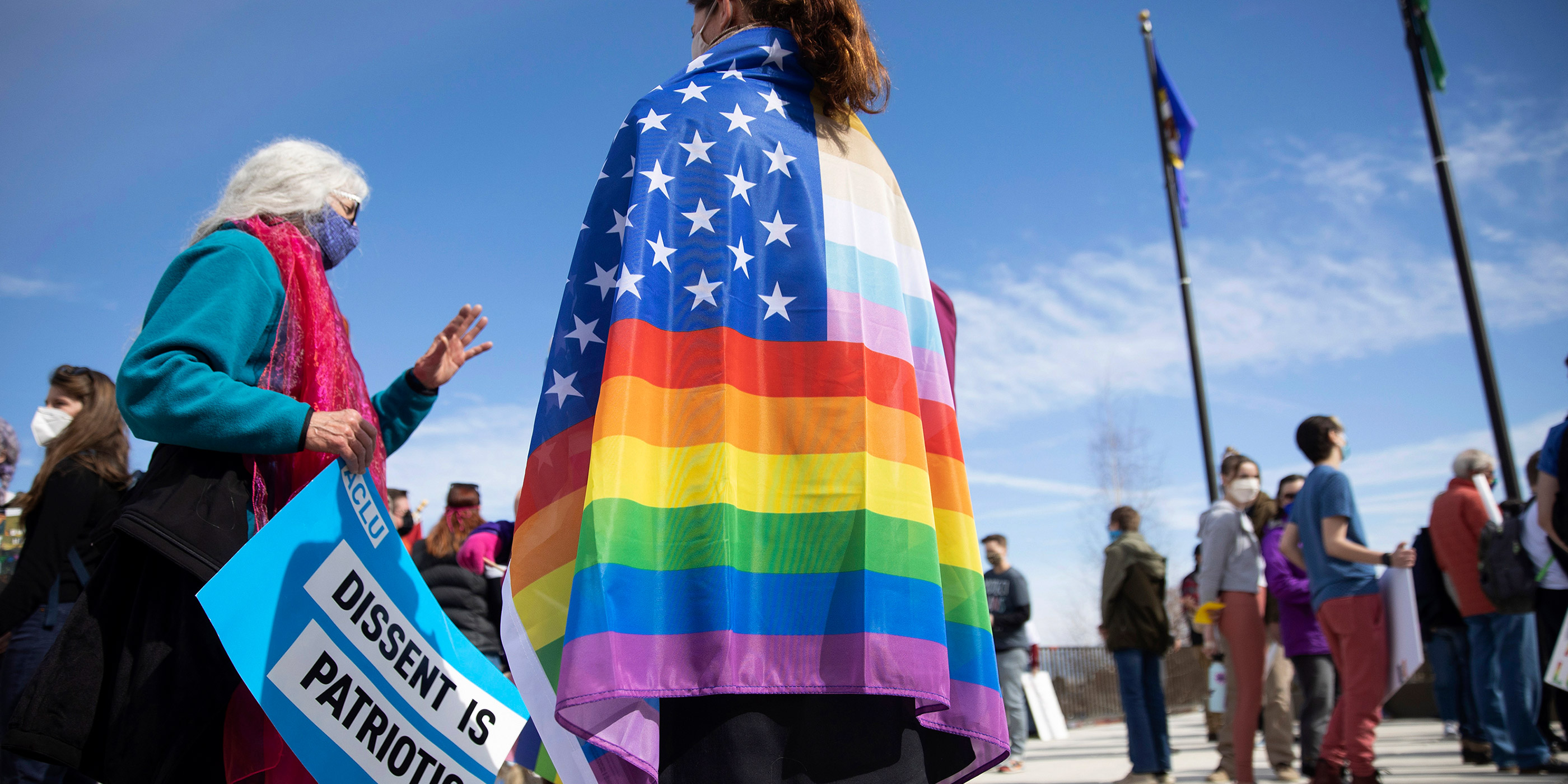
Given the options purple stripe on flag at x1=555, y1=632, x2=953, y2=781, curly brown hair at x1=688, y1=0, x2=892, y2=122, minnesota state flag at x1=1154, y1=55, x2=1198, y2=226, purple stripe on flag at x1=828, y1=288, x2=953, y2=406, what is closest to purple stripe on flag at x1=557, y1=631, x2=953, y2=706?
purple stripe on flag at x1=555, y1=632, x2=953, y2=781

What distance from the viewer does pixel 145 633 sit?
1.76 m

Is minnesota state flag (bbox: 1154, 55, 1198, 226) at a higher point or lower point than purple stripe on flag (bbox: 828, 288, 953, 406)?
higher

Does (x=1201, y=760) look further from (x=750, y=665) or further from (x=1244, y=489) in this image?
(x=750, y=665)

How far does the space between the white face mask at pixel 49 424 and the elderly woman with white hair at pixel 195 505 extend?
9.29ft

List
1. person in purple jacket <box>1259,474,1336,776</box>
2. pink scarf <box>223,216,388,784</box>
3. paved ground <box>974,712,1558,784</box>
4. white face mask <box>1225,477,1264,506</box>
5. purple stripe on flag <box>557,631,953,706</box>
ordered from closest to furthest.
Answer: purple stripe on flag <box>557,631,953,706</box> < pink scarf <box>223,216,388,784</box> < person in purple jacket <box>1259,474,1336,776</box> < paved ground <box>974,712,1558,784</box> < white face mask <box>1225,477,1264,506</box>

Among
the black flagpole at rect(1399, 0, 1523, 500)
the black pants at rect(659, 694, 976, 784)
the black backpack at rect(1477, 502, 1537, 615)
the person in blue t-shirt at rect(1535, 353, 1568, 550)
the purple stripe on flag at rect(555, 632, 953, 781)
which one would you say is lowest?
the black pants at rect(659, 694, 976, 784)

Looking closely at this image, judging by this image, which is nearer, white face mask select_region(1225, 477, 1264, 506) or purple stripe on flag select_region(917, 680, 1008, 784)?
purple stripe on flag select_region(917, 680, 1008, 784)

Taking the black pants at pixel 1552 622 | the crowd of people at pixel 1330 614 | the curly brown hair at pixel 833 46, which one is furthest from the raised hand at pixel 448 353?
the black pants at pixel 1552 622

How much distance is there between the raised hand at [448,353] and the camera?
2562mm

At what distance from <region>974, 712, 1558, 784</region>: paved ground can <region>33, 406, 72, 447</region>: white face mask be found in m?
6.19

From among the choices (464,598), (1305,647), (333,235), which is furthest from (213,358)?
(1305,647)

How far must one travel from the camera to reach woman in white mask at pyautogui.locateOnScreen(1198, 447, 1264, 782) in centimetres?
568

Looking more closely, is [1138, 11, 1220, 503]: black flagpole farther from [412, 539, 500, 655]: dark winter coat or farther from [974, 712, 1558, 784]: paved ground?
[412, 539, 500, 655]: dark winter coat

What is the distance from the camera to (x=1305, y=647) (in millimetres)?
5875
